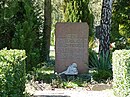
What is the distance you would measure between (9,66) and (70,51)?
7411mm

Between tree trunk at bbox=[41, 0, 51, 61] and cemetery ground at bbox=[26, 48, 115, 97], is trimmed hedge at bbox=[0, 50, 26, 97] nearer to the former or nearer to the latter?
cemetery ground at bbox=[26, 48, 115, 97]

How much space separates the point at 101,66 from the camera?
1327 centimetres

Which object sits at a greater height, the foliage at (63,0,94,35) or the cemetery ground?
the foliage at (63,0,94,35)

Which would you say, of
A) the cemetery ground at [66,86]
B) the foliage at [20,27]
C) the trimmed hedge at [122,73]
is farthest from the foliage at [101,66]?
the trimmed hedge at [122,73]

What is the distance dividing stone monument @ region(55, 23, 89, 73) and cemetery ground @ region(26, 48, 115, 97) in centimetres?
62

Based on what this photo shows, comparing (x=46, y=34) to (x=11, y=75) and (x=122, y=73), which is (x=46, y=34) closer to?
(x=122, y=73)

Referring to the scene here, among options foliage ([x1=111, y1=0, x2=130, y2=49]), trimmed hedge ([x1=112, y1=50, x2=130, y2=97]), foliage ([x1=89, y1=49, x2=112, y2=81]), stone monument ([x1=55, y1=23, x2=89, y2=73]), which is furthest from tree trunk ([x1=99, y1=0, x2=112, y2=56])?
trimmed hedge ([x1=112, y1=50, x2=130, y2=97])

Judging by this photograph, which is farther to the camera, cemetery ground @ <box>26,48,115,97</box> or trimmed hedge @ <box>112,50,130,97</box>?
cemetery ground @ <box>26,48,115,97</box>

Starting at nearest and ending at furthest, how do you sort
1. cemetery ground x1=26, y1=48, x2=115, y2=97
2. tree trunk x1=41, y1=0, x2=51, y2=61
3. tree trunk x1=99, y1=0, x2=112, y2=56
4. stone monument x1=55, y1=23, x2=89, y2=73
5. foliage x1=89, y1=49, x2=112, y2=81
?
cemetery ground x1=26, y1=48, x2=115, y2=97, foliage x1=89, y1=49, x2=112, y2=81, stone monument x1=55, y1=23, x2=89, y2=73, tree trunk x1=99, y1=0, x2=112, y2=56, tree trunk x1=41, y1=0, x2=51, y2=61

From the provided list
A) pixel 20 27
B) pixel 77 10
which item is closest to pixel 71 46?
pixel 20 27

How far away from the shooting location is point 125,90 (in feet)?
23.3

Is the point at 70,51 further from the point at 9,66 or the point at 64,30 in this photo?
the point at 9,66

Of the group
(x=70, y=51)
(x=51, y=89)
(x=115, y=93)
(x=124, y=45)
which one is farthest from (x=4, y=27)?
(x=124, y=45)

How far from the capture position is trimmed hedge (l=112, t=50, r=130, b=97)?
274 inches
